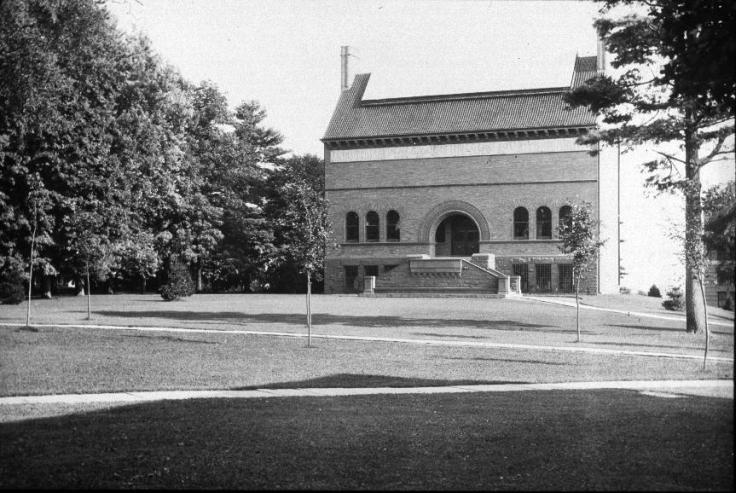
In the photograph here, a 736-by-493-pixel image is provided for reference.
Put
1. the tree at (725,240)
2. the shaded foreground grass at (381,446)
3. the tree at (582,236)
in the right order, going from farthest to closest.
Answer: the tree at (582,236) < the shaded foreground grass at (381,446) < the tree at (725,240)

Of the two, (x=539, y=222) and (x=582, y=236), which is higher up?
(x=539, y=222)

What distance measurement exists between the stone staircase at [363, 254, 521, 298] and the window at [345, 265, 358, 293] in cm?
687

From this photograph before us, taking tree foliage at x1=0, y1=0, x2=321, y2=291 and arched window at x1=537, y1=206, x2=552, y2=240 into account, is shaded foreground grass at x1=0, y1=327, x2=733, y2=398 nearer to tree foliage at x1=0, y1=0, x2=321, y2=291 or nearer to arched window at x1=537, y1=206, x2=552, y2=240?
tree foliage at x1=0, y1=0, x2=321, y2=291

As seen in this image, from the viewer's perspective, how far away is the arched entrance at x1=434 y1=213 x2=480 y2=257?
49.2 metres

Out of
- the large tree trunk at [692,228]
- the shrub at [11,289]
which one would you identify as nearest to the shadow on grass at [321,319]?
the large tree trunk at [692,228]

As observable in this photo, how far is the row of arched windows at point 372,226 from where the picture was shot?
49.6 meters

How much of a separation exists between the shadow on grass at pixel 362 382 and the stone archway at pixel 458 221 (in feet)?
112

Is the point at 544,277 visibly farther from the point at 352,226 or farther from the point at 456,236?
the point at 352,226

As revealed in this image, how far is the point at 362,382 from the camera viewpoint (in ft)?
43.7

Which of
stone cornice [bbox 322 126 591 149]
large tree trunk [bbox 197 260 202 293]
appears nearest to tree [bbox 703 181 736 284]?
stone cornice [bbox 322 126 591 149]

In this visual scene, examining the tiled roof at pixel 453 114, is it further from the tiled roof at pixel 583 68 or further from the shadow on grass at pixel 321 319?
the shadow on grass at pixel 321 319

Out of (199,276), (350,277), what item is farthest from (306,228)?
(199,276)

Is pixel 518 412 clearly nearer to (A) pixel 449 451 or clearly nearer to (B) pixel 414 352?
(A) pixel 449 451

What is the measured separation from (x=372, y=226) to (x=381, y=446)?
140ft
